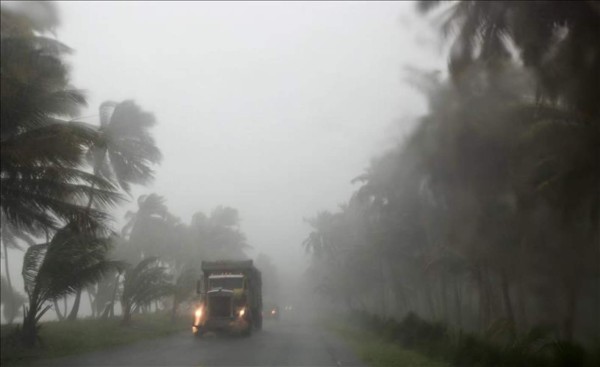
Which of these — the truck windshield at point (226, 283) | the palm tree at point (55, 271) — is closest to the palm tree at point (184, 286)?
the truck windshield at point (226, 283)

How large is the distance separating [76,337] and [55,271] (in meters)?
3.45

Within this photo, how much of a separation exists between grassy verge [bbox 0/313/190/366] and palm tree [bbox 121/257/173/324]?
1017 millimetres

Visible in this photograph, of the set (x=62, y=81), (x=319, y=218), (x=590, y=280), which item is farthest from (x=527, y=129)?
(x=319, y=218)

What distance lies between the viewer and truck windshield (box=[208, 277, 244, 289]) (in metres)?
31.8

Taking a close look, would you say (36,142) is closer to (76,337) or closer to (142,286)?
(76,337)

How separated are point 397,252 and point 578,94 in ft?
85.7

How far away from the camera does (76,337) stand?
23969 millimetres

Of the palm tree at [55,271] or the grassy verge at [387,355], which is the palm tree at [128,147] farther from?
the grassy verge at [387,355]

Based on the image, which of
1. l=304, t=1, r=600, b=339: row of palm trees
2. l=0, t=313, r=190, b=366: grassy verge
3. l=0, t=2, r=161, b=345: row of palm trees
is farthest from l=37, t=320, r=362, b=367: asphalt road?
l=304, t=1, r=600, b=339: row of palm trees

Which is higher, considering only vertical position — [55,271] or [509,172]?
[509,172]

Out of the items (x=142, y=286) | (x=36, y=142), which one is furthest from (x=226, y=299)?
(x=36, y=142)

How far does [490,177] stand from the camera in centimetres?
2416

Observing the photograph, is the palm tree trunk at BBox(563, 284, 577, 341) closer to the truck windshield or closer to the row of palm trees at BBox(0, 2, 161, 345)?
the truck windshield

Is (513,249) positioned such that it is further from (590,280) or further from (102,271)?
(102,271)
